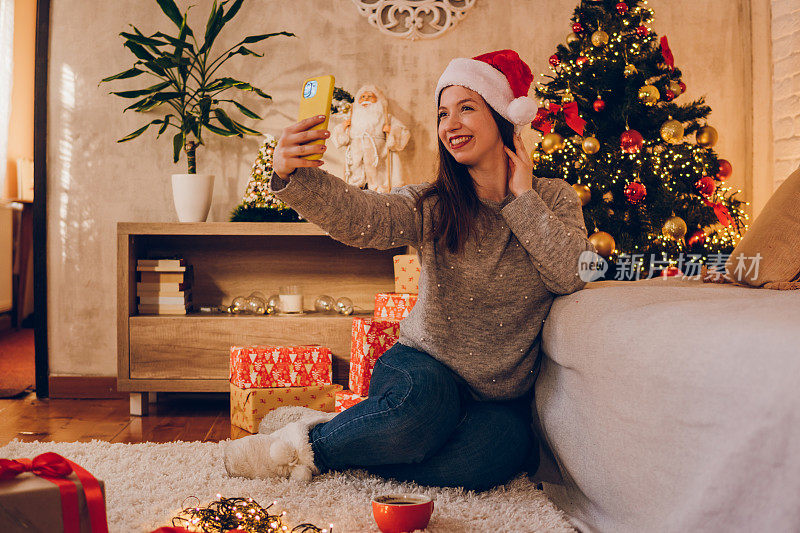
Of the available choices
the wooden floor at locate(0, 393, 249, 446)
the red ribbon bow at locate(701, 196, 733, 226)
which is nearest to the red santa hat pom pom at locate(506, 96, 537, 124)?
the red ribbon bow at locate(701, 196, 733, 226)

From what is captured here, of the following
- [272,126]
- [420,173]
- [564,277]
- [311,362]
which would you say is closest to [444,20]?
[420,173]

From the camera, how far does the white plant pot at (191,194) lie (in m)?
2.47

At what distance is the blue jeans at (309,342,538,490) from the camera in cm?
140

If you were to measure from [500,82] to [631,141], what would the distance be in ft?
3.24

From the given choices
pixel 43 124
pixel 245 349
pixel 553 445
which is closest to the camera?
pixel 553 445

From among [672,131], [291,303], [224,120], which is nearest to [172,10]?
[224,120]

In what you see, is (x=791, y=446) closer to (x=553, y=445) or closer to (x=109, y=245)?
(x=553, y=445)

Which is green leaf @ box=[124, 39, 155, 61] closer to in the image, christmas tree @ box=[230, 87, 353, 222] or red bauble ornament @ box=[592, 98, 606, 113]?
christmas tree @ box=[230, 87, 353, 222]

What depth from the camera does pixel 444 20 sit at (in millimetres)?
2781

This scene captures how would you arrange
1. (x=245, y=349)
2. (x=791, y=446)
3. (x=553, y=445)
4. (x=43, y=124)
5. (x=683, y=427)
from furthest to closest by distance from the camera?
(x=43, y=124)
(x=245, y=349)
(x=553, y=445)
(x=683, y=427)
(x=791, y=446)

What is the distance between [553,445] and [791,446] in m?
0.65

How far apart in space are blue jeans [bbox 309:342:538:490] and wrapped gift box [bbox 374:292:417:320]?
2.26 ft

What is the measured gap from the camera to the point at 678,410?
943mm

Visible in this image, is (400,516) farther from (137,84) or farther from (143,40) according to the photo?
(137,84)
